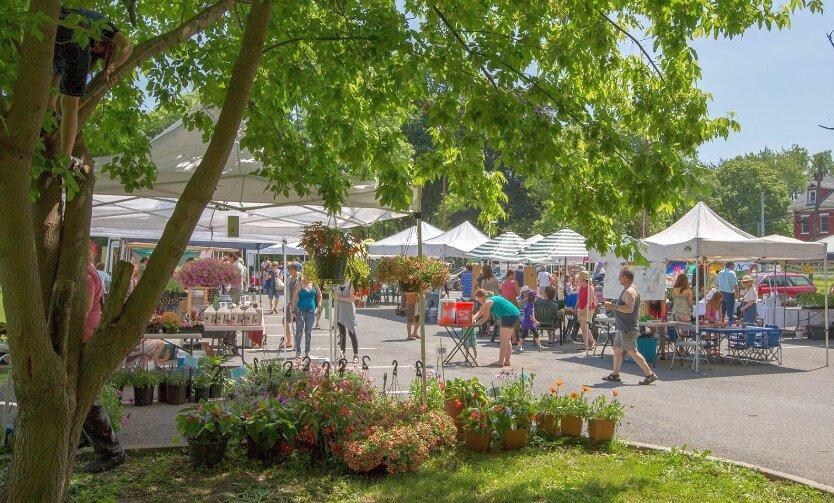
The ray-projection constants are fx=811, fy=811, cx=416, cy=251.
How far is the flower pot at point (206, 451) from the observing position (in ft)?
22.8

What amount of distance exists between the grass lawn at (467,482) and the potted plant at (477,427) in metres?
0.18

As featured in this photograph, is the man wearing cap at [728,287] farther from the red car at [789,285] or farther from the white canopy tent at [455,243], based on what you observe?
the red car at [789,285]

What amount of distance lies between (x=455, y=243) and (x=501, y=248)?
284cm

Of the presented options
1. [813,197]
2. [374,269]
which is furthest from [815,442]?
[813,197]

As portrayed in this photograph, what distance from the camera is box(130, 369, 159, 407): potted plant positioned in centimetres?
995

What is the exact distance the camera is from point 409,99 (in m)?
7.96

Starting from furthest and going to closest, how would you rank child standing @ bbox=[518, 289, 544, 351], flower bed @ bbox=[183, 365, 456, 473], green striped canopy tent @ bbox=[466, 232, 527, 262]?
green striped canopy tent @ bbox=[466, 232, 527, 262]
child standing @ bbox=[518, 289, 544, 351]
flower bed @ bbox=[183, 365, 456, 473]

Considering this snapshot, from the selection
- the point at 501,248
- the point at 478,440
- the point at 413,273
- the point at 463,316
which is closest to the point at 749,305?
the point at 501,248

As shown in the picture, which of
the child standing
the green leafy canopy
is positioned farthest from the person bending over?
the child standing

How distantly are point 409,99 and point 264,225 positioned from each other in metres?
8.13

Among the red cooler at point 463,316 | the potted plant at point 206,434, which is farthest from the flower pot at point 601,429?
the red cooler at point 463,316

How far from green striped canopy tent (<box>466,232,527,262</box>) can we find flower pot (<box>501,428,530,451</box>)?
49.7ft

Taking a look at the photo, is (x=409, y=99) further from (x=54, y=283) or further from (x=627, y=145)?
(x=54, y=283)

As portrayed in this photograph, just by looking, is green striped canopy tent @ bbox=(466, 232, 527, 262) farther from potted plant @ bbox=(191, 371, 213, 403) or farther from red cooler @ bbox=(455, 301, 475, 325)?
potted plant @ bbox=(191, 371, 213, 403)
